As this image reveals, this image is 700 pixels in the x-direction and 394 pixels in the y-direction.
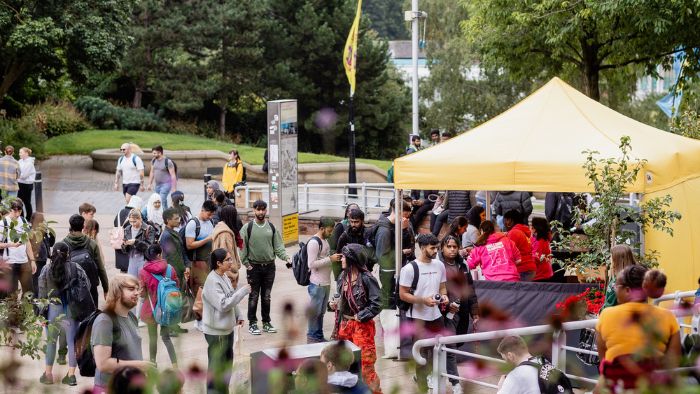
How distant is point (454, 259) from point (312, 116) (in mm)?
35054

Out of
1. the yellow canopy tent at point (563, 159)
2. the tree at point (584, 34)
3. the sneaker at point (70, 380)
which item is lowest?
the sneaker at point (70, 380)

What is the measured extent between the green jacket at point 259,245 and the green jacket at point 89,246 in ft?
5.56

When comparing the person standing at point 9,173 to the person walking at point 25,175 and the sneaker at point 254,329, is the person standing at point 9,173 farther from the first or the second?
the sneaker at point 254,329

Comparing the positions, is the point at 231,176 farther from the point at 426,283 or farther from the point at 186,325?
the point at 426,283

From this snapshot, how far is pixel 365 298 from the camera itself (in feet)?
30.7

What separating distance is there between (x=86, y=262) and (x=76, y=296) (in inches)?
31.8

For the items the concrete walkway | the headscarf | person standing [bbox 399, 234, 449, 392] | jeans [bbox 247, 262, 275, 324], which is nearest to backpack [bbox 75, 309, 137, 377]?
the concrete walkway

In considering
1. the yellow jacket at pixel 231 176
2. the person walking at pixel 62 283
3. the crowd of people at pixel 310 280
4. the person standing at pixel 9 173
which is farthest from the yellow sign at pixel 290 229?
the person walking at pixel 62 283

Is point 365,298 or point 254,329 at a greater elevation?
point 365,298

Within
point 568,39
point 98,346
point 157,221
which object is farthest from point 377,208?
point 98,346

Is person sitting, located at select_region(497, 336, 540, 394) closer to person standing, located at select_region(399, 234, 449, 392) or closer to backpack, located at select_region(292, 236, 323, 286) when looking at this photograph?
person standing, located at select_region(399, 234, 449, 392)

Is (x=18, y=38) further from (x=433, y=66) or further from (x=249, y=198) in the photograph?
(x=433, y=66)

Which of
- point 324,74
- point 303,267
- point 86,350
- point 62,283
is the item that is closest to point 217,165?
point 324,74

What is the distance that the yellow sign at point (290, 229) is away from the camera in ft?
62.8
